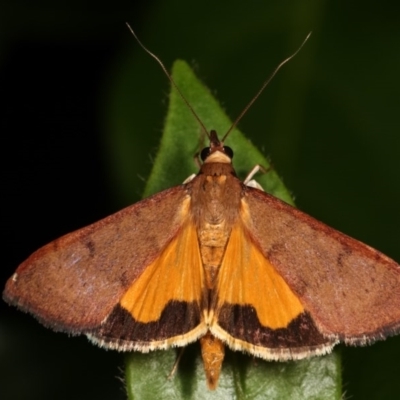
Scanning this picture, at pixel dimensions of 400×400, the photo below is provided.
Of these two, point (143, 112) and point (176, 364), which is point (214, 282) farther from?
point (143, 112)

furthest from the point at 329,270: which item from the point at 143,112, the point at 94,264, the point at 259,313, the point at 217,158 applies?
the point at 143,112

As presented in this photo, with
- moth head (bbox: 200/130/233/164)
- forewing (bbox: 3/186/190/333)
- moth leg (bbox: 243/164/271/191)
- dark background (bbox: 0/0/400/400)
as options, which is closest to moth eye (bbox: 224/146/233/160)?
moth head (bbox: 200/130/233/164)

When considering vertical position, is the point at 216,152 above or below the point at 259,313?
above

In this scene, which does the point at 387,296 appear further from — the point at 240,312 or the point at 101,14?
the point at 101,14

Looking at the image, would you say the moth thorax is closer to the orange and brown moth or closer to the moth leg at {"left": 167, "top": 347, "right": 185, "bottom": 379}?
the orange and brown moth

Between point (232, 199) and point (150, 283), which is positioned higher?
point (232, 199)

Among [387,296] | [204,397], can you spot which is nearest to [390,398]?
[387,296]

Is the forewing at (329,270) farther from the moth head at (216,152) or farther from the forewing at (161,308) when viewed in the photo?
the forewing at (161,308)

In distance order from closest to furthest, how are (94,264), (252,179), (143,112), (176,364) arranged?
(176,364), (94,264), (252,179), (143,112)
